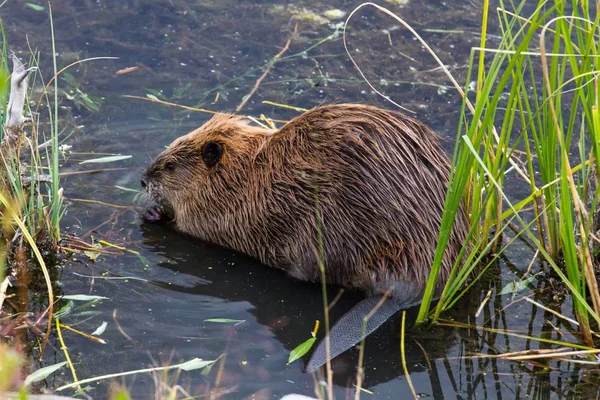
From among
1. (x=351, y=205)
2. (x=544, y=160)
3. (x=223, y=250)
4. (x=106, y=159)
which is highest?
(x=544, y=160)

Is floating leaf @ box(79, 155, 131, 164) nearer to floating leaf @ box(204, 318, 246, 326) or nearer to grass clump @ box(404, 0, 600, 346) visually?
floating leaf @ box(204, 318, 246, 326)

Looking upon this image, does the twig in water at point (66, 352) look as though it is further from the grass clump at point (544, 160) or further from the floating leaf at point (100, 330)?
the grass clump at point (544, 160)

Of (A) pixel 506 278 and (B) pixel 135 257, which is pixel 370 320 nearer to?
(A) pixel 506 278

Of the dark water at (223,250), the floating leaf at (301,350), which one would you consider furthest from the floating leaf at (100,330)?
the floating leaf at (301,350)

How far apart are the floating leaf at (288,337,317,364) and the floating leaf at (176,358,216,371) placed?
247mm

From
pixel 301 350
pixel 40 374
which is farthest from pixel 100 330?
pixel 301 350

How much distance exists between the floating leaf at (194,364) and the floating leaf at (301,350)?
0.25 m

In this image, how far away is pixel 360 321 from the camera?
8.96 ft

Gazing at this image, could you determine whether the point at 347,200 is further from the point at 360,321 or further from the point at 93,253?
the point at 93,253

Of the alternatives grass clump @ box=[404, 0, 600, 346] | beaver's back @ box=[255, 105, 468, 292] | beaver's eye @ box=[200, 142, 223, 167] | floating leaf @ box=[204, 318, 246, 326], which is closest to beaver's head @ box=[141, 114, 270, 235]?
beaver's eye @ box=[200, 142, 223, 167]

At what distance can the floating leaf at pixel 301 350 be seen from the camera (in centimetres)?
263

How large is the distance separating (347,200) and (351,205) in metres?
0.02

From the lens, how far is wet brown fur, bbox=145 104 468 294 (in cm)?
293

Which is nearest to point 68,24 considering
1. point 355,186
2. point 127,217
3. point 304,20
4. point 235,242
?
point 304,20
